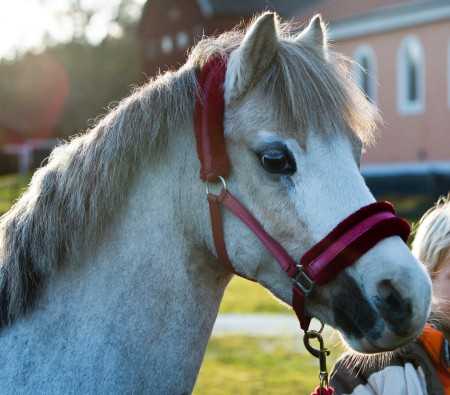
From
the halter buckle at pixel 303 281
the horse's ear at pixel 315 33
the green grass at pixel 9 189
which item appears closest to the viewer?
the halter buckle at pixel 303 281

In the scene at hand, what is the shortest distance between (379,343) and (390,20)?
82.0ft

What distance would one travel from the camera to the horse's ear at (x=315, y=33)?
9.16 feet

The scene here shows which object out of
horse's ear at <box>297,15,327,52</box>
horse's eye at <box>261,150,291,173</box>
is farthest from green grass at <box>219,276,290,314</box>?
horse's eye at <box>261,150,291,173</box>

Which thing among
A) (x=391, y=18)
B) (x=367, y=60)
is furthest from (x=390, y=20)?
(x=367, y=60)

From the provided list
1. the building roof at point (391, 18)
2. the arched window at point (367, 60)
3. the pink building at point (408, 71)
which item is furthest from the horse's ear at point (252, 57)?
the arched window at point (367, 60)

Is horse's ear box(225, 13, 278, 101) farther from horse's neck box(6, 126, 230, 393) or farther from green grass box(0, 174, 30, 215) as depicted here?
green grass box(0, 174, 30, 215)

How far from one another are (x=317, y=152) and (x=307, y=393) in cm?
450

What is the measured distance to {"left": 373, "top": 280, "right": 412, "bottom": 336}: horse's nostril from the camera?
83.9 inches

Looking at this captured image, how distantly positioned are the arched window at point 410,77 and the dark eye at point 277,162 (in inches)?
944

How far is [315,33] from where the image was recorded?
283cm

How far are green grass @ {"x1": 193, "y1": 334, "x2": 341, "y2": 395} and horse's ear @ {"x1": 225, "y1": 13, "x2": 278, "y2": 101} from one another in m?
4.56

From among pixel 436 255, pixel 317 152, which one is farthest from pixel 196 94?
pixel 436 255

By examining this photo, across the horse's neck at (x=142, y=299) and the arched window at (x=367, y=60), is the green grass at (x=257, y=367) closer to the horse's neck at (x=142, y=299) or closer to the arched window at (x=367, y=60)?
the horse's neck at (x=142, y=299)

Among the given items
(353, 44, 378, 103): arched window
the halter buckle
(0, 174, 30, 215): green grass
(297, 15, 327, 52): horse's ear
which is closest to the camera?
the halter buckle
